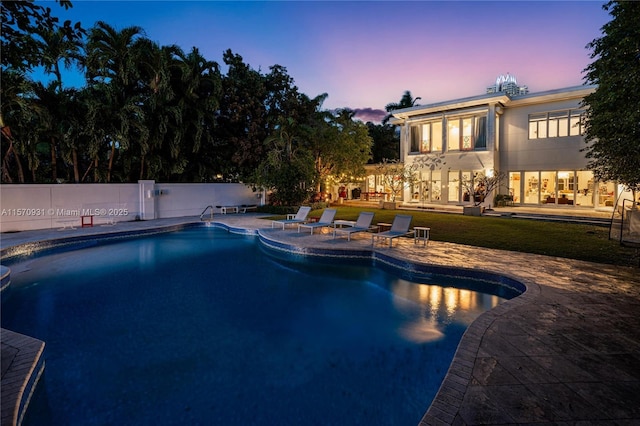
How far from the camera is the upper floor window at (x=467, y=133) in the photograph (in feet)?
70.7

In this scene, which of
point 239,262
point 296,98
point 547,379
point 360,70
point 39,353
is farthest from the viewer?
point 360,70

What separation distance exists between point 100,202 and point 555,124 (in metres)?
24.7

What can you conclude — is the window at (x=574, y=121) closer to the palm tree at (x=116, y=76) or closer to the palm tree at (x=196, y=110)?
the palm tree at (x=196, y=110)

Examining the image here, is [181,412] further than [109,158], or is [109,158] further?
[109,158]

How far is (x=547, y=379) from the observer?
3.68 metres

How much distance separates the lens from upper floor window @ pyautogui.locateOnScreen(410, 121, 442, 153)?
23906 millimetres

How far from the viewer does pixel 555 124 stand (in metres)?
20.2

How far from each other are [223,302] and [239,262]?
11.4 ft

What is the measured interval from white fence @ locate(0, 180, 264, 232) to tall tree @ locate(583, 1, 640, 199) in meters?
18.5

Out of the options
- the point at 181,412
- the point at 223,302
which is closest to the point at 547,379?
the point at 181,412

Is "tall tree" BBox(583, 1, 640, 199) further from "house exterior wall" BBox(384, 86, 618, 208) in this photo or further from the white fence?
the white fence

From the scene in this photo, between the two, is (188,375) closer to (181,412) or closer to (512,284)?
(181,412)

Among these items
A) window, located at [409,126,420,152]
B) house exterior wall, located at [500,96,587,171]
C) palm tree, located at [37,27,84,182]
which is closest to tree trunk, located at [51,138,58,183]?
palm tree, located at [37,27,84,182]

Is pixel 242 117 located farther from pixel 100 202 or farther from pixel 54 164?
pixel 54 164
